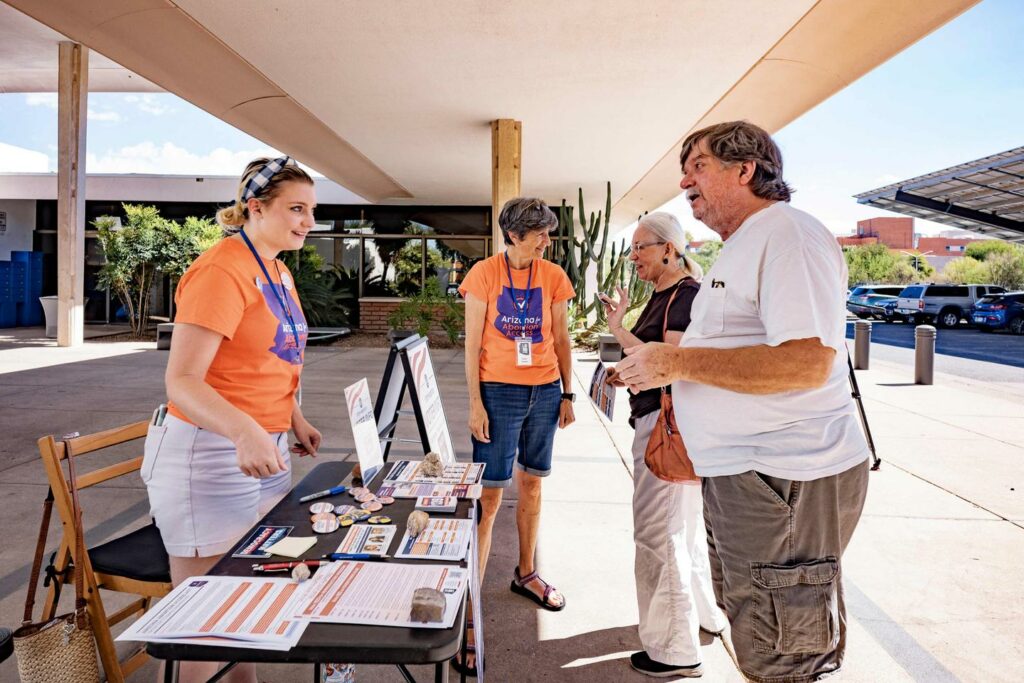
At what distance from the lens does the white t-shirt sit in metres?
1.38

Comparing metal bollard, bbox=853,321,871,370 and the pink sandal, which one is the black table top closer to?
the pink sandal

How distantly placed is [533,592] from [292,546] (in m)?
1.77

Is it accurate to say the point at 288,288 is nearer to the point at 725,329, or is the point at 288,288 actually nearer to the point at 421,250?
the point at 725,329

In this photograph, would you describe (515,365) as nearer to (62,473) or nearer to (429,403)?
(429,403)

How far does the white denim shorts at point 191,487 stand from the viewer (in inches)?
64.8

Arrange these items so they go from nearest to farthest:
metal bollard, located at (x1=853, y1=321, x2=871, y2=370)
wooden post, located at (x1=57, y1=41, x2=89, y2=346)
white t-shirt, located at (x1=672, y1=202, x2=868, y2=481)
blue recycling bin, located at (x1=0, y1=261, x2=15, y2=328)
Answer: white t-shirt, located at (x1=672, y1=202, x2=868, y2=481) < metal bollard, located at (x1=853, y1=321, x2=871, y2=370) < wooden post, located at (x1=57, y1=41, x2=89, y2=346) < blue recycling bin, located at (x1=0, y1=261, x2=15, y2=328)

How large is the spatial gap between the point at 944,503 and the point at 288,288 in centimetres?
470

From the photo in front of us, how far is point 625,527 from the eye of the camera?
3.88 meters

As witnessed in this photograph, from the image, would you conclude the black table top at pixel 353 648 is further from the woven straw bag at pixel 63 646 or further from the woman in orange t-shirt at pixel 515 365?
the woman in orange t-shirt at pixel 515 365

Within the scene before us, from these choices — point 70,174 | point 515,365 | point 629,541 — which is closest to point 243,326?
point 515,365

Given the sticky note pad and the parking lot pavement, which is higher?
the parking lot pavement

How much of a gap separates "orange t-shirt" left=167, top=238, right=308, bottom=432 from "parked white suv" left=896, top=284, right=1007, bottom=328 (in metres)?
29.2

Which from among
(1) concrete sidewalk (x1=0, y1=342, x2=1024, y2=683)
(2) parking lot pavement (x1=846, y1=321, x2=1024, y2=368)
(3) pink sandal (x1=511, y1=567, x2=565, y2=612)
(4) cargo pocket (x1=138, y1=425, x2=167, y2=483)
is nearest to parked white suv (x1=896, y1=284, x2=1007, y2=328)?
(2) parking lot pavement (x1=846, y1=321, x2=1024, y2=368)

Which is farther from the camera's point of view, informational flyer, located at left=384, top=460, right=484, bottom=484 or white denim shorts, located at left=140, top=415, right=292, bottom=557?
informational flyer, located at left=384, top=460, right=484, bottom=484
